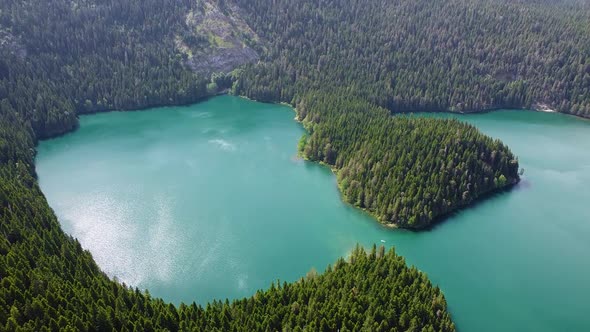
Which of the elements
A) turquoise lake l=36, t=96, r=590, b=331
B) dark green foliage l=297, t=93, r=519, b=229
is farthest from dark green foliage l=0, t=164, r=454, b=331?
dark green foliage l=297, t=93, r=519, b=229

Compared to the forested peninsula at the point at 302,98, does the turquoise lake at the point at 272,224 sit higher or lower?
lower

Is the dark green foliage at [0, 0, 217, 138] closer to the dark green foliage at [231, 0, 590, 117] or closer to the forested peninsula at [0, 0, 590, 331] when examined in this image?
the forested peninsula at [0, 0, 590, 331]

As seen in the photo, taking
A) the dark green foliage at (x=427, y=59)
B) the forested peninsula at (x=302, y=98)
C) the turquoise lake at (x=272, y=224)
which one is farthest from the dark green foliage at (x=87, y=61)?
the dark green foliage at (x=427, y=59)

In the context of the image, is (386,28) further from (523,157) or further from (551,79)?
(523,157)

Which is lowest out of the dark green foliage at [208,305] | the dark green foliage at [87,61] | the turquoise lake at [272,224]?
the turquoise lake at [272,224]

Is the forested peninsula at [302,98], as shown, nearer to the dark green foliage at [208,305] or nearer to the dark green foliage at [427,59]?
the dark green foliage at [208,305]
